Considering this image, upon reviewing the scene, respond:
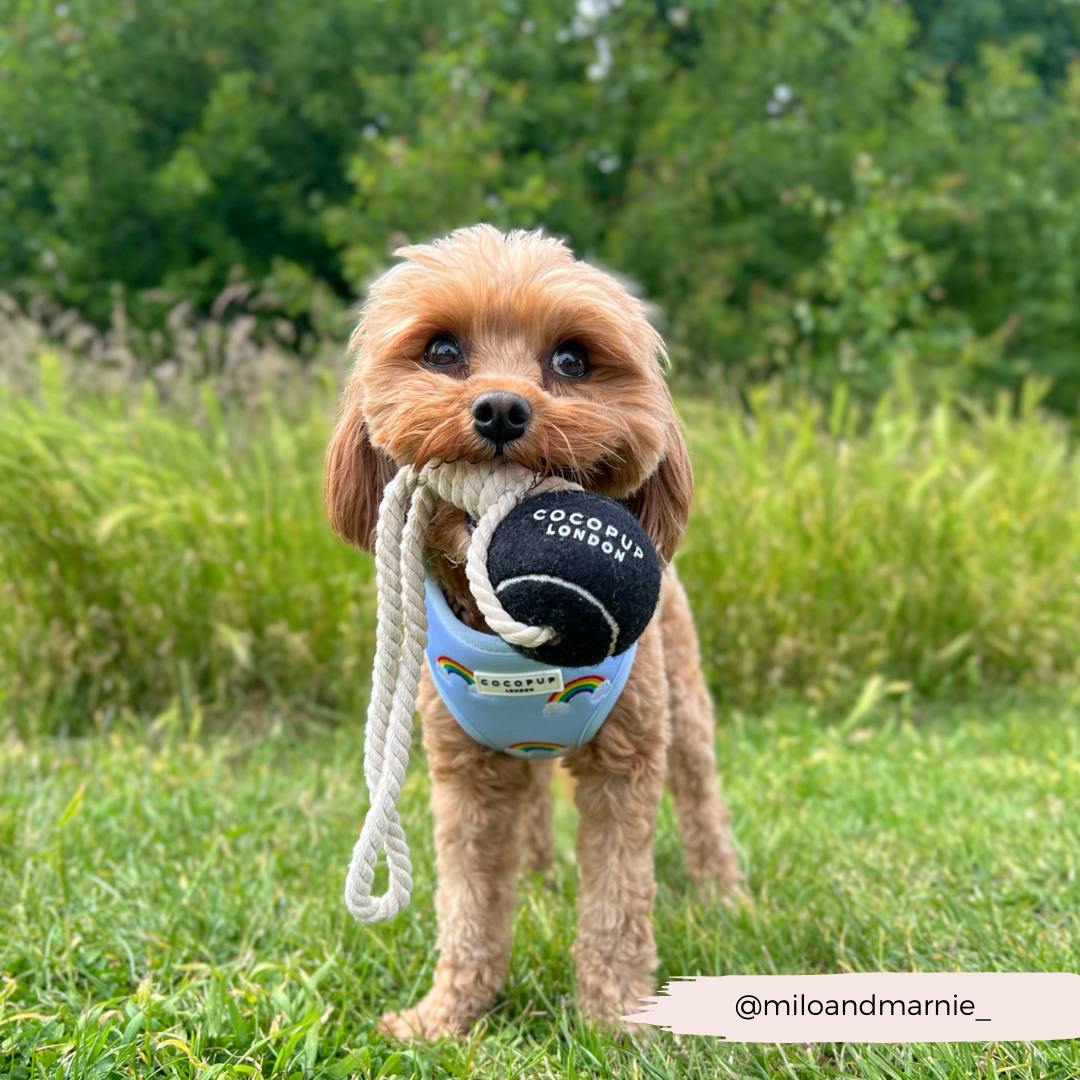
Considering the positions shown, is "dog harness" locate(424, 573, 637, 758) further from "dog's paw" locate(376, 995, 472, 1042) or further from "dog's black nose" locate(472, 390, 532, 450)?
"dog's paw" locate(376, 995, 472, 1042)

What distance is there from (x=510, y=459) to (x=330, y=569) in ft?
10.6

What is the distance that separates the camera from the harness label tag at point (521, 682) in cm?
216

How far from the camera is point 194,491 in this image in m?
A: 5.08

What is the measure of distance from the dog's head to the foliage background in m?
8.87

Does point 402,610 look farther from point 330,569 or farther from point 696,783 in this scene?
point 330,569

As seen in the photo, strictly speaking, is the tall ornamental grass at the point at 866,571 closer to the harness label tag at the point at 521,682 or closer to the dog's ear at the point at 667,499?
the dog's ear at the point at 667,499

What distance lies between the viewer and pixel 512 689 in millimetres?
2189

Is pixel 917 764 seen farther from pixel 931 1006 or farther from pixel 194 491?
pixel 194 491

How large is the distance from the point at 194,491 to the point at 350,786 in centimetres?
179

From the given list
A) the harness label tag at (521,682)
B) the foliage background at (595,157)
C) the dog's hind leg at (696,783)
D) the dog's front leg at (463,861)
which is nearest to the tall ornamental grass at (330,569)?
the dog's hind leg at (696,783)

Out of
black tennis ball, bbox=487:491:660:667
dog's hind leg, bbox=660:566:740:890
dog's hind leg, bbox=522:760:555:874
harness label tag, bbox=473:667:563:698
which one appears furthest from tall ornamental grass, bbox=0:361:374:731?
black tennis ball, bbox=487:491:660:667

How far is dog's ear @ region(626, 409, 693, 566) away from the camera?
7.39 feet

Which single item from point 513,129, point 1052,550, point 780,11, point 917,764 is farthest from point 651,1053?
point 780,11

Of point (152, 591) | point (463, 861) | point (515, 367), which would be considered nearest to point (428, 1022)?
point (463, 861)
